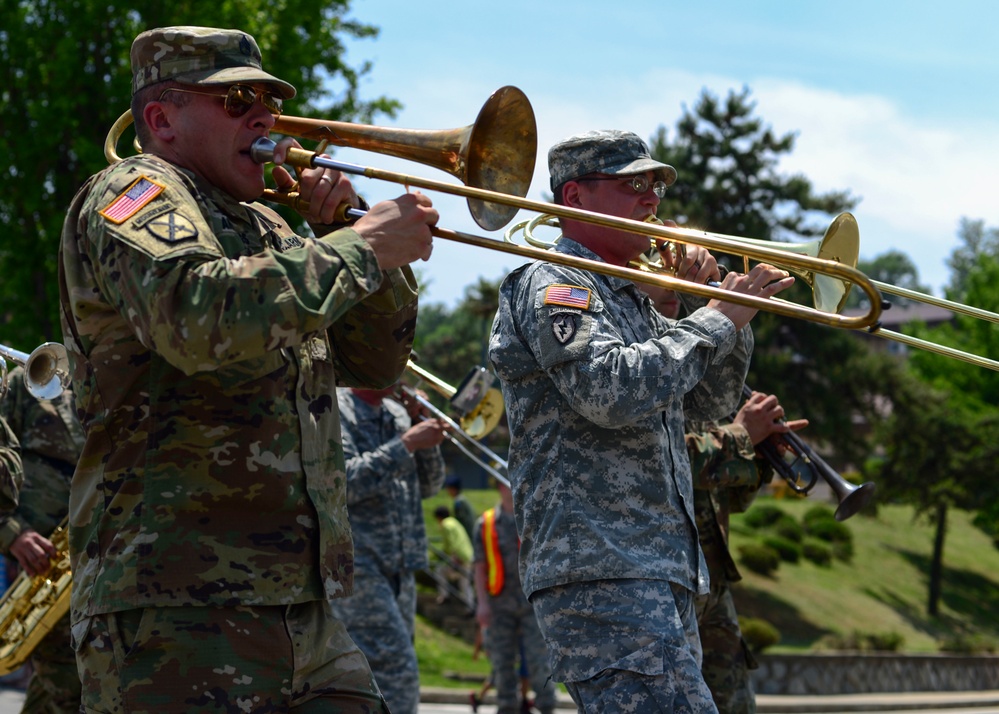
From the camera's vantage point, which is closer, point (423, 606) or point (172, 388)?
point (172, 388)

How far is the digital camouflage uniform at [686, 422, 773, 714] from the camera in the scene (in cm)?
558

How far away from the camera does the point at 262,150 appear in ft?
11.1

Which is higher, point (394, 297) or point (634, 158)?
point (634, 158)

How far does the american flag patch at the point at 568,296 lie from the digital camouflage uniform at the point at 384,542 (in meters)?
2.88

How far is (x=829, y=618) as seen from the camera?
27.0 meters

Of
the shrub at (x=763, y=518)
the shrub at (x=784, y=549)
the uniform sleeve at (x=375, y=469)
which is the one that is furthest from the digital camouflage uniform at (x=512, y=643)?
the shrub at (x=763, y=518)

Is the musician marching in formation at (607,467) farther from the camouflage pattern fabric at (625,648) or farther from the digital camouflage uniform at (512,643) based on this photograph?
the digital camouflage uniform at (512,643)

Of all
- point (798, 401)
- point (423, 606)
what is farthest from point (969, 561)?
point (423, 606)

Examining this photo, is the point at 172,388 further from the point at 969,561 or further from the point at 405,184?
the point at 969,561

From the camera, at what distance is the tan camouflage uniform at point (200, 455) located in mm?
2963

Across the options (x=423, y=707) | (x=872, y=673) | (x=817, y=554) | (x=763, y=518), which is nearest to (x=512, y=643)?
(x=423, y=707)

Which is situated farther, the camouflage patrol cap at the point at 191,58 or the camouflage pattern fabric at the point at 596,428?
the camouflage pattern fabric at the point at 596,428

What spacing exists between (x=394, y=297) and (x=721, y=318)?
126 centimetres

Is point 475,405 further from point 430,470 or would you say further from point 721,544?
point 721,544
